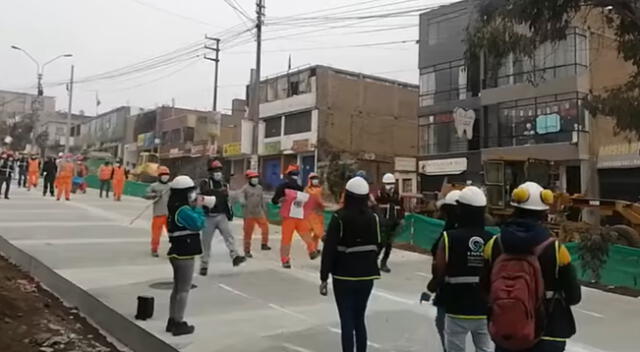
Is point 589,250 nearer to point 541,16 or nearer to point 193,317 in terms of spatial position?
point 541,16

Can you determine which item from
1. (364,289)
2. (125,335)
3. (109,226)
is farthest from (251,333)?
(109,226)

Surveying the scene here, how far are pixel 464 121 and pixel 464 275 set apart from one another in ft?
93.8

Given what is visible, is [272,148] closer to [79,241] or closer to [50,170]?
[50,170]

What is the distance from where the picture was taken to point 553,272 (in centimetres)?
315

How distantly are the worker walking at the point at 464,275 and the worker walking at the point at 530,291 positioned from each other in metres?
0.70

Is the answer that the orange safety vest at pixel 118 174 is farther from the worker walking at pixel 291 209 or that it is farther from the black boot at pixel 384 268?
the black boot at pixel 384 268

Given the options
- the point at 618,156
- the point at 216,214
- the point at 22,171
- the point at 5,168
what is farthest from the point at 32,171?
the point at 618,156

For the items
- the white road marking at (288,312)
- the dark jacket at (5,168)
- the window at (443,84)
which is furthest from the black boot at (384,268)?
the window at (443,84)

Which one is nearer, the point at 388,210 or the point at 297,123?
the point at 388,210

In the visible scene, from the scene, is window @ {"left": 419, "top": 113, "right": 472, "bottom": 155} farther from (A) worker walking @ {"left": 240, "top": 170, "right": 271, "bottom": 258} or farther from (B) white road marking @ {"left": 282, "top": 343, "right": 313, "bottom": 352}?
(B) white road marking @ {"left": 282, "top": 343, "right": 313, "bottom": 352}

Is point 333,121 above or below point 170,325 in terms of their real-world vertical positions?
above

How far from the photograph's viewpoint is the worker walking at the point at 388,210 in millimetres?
10031

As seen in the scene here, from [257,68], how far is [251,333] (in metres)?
19.0

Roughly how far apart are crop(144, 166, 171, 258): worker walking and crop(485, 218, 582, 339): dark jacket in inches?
314
